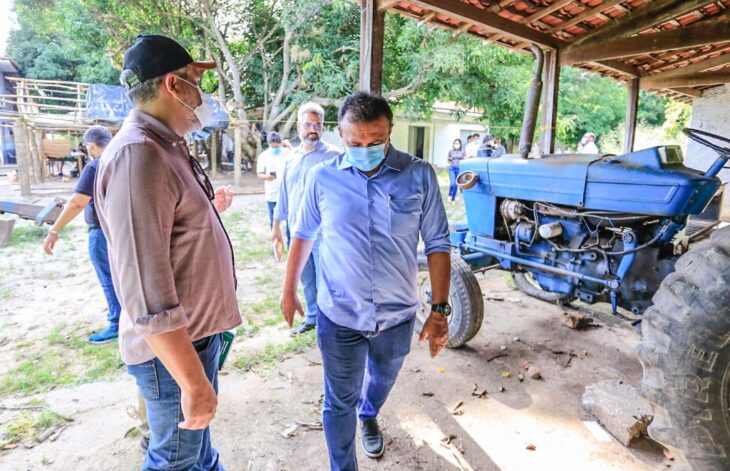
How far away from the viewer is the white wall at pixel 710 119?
8.45 meters

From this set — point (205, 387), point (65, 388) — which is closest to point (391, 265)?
point (205, 387)

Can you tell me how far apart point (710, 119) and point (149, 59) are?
10.9 m

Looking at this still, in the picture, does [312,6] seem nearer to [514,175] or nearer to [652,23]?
[652,23]

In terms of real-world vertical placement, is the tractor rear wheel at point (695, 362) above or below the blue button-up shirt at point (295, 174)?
below

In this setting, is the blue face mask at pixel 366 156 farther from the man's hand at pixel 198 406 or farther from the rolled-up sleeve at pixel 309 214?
the man's hand at pixel 198 406

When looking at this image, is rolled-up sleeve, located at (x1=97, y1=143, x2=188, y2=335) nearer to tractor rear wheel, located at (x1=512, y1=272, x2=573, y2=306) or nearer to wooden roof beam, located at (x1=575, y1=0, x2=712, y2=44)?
tractor rear wheel, located at (x1=512, y1=272, x2=573, y2=306)

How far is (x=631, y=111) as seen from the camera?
766 cm

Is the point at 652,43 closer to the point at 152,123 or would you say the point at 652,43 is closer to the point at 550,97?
the point at 550,97

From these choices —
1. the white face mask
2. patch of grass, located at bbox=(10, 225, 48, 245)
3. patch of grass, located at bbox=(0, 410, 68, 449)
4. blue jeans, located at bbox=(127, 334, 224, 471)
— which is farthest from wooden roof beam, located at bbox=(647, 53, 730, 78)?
patch of grass, located at bbox=(10, 225, 48, 245)

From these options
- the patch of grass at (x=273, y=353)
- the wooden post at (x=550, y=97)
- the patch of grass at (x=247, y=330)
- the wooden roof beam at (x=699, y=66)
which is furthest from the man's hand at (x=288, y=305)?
the wooden roof beam at (x=699, y=66)

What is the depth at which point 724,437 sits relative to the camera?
193 centimetres

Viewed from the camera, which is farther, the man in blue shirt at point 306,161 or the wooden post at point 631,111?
the wooden post at point 631,111

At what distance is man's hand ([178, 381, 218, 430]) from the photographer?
137 cm

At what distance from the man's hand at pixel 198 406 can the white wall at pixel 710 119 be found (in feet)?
32.9
